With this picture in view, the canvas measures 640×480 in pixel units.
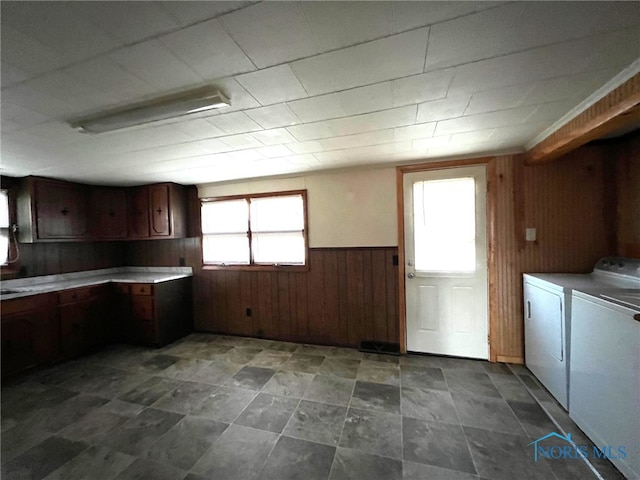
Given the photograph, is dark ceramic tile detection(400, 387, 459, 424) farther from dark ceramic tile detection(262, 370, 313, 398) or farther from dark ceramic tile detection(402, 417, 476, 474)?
dark ceramic tile detection(262, 370, 313, 398)

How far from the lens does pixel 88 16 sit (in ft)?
2.88

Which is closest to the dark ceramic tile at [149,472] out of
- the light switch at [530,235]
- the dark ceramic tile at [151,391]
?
the dark ceramic tile at [151,391]

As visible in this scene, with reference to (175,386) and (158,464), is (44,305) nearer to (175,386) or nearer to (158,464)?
(175,386)

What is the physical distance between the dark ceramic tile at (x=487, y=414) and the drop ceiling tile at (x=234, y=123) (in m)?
2.72

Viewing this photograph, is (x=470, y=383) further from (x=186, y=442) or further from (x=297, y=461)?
(x=186, y=442)

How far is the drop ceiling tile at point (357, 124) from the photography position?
167 cm

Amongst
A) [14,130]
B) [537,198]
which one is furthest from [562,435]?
[14,130]

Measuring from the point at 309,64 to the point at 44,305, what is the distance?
152 inches

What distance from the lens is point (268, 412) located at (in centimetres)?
195

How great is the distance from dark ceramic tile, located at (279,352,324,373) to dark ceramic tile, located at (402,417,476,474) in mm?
1071

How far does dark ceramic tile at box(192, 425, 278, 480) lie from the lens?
56.5 inches

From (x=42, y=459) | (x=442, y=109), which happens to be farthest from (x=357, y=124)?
(x=42, y=459)

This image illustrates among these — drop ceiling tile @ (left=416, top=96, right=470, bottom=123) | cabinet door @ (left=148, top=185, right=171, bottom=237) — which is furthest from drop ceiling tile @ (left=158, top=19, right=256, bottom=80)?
cabinet door @ (left=148, top=185, right=171, bottom=237)

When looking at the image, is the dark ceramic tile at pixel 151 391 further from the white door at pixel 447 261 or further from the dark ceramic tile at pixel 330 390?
the white door at pixel 447 261
